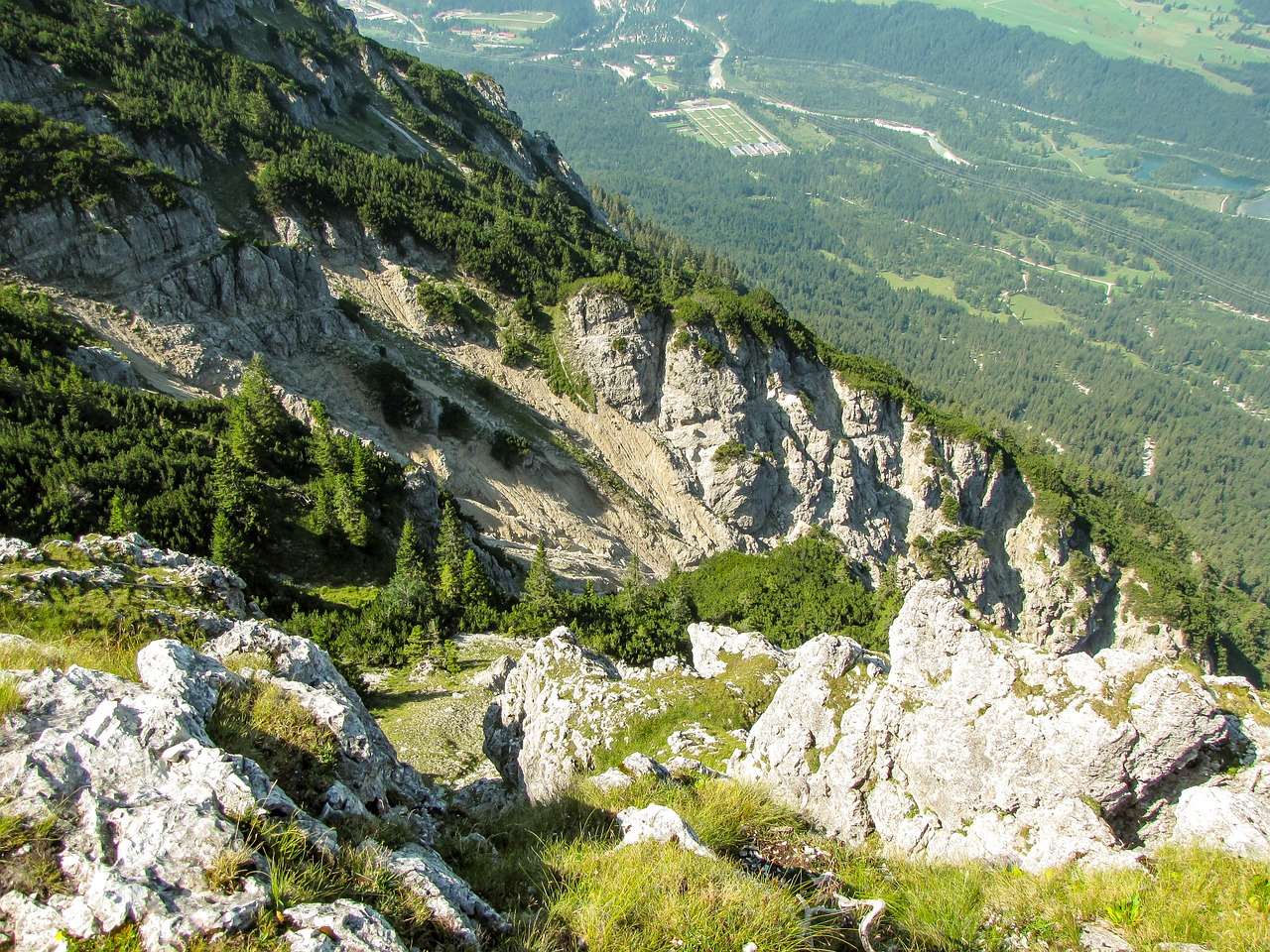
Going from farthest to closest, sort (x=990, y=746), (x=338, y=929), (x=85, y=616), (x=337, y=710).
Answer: (x=990, y=746) → (x=85, y=616) → (x=337, y=710) → (x=338, y=929)

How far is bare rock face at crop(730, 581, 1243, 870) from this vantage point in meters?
13.5

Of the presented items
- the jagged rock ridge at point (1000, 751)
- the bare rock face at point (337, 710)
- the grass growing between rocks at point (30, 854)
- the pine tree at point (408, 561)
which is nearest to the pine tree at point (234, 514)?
the pine tree at point (408, 561)

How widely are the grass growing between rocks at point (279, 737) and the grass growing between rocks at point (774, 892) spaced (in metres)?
2.22

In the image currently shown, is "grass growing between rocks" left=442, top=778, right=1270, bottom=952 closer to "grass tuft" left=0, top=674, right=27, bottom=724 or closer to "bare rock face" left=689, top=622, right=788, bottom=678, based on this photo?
"grass tuft" left=0, top=674, right=27, bottom=724

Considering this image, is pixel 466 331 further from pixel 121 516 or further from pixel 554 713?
pixel 554 713

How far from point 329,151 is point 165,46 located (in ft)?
56.1

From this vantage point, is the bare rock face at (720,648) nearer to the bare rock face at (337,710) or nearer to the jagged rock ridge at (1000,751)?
the jagged rock ridge at (1000,751)

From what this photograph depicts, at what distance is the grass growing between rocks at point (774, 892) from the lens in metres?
7.76

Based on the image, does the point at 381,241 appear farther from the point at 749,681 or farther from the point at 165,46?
the point at 749,681

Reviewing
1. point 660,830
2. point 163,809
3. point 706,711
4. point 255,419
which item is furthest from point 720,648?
point 255,419

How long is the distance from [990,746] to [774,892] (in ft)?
30.3

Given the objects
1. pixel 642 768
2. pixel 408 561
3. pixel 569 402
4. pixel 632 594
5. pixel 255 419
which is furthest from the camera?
pixel 569 402

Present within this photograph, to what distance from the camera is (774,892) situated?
844 centimetres

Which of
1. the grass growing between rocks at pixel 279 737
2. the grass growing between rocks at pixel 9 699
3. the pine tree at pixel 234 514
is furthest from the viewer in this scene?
the pine tree at pixel 234 514
